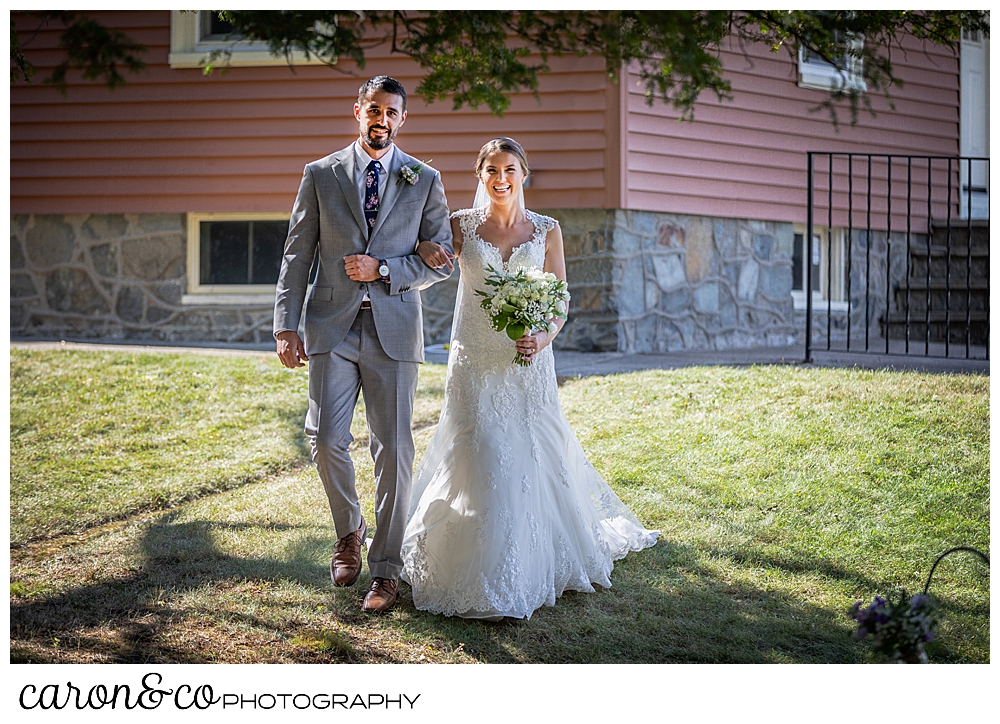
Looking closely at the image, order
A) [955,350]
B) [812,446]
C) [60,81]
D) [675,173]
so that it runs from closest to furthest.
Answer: [60,81] → [812,446] → [955,350] → [675,173]

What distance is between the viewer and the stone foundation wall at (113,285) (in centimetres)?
881

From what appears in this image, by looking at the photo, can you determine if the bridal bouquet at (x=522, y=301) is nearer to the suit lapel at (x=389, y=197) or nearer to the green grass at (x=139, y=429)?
the suit lapel at (x=389, y=197)

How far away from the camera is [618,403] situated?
6078 millimetres

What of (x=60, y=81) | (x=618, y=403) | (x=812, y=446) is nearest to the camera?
(x=60, y=81)

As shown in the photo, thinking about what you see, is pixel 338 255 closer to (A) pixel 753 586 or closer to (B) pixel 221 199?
(A) pixel 753 586

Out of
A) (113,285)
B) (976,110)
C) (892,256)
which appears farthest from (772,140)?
(113,285)

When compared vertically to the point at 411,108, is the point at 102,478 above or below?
below

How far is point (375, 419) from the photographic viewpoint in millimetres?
3467

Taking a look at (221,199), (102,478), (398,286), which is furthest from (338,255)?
(221,199)

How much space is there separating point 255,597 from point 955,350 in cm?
650

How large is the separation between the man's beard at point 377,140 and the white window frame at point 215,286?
553cm

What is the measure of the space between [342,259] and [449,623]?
1.39 meters

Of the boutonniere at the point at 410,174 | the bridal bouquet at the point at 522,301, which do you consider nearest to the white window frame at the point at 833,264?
the bridal bouquet at the point at 522,301

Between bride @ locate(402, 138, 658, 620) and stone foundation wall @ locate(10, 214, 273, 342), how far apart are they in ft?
17.8
